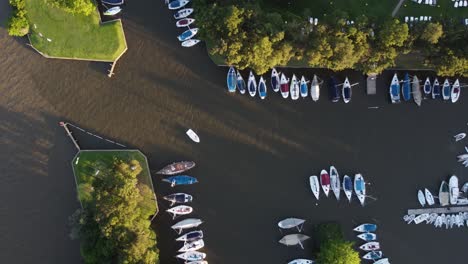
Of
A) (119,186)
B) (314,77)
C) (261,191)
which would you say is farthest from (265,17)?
(119,186)

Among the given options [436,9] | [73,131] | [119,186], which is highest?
[436,9]

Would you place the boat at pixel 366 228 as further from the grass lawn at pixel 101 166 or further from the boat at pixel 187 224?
the grass lawn at pixel 101 166


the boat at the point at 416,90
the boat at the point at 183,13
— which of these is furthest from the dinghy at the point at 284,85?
the boat at the point at 416,90

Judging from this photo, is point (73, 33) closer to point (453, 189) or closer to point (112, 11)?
point (112, 11)

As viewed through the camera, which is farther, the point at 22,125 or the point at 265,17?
the point at 22,125

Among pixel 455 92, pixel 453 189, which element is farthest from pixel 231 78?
pixel 453 189

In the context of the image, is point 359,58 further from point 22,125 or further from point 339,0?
point 22,125

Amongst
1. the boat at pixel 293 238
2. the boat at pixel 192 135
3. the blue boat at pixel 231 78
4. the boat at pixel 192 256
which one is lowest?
the boat at pixel 192 256
